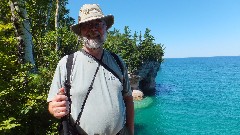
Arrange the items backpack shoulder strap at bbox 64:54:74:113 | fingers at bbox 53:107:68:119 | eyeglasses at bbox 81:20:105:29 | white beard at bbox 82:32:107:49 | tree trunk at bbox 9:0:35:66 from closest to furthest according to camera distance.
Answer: fingers at bbox 53:107:68:119
backpack shoulder strap at bbox 64:54:74:113
white beard at bbox 82:32:107:49
eyeglasses at bbox 81:20:105:29
tree trunk at bbox 9:0:35:66

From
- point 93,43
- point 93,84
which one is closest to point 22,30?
point 93,43

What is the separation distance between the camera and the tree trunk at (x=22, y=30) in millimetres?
10625

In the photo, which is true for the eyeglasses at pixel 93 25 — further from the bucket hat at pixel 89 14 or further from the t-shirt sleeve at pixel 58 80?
the t-shirt sleeve at pixel 58 80

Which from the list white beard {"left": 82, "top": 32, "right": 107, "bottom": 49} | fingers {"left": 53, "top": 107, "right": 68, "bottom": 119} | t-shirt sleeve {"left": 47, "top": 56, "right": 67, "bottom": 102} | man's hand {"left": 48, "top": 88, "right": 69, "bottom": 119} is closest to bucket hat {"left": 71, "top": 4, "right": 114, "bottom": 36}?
white beard {"left": 82, "top": 32, "right": 107, "bottom": 49}

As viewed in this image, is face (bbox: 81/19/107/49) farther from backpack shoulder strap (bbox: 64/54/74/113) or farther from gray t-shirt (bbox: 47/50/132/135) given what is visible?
backpack shoulder strap (bbox: 64/54/74/113)

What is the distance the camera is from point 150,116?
5169cm

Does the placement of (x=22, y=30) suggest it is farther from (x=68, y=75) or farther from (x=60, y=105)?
(x=60, y=105)

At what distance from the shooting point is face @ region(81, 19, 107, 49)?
368 centimetres

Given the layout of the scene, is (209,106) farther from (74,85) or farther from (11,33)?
(74,85)

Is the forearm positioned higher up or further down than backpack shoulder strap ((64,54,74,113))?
further down

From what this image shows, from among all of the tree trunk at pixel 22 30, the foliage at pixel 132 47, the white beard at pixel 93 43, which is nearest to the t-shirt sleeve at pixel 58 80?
the white beard at pixel 93 43

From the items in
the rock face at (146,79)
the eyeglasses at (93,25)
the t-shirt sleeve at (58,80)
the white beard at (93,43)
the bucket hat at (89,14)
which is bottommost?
the rock face at (146,79)

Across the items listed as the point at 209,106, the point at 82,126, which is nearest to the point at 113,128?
the point at 82,126

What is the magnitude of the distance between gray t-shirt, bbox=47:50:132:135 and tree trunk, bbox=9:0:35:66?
750cm
